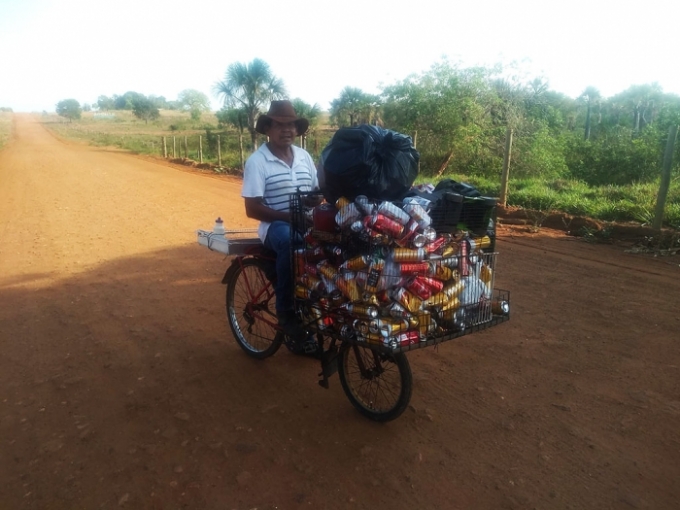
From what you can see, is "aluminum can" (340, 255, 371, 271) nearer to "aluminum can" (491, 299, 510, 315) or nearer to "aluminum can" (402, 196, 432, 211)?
"aluminum can" (402, 196, 432, 211)

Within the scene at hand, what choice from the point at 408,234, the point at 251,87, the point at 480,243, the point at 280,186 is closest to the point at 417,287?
the point at 408,234

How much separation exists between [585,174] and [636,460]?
57.1 feet

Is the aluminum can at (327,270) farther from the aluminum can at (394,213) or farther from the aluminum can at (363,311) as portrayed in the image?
the aluminum can at (394,213)

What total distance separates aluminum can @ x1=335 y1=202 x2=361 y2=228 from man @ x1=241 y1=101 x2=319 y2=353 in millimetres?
707

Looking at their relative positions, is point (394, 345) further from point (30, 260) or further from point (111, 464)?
point (30, 260)

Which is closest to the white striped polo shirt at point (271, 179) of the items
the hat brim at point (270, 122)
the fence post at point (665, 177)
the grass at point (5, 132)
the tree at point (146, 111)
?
the hat brim at point (270, 122)

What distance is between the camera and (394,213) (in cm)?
285

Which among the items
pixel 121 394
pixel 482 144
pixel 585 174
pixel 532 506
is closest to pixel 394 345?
pixel 532 506

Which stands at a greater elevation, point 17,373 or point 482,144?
point 482,144

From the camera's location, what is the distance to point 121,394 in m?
3.82

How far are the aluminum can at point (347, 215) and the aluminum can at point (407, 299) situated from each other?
485 mm

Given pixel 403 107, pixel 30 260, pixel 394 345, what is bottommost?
pixel 30 260

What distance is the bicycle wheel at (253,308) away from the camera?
171 inches

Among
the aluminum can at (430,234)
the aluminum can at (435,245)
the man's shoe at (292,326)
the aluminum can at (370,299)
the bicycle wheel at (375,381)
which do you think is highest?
the aluminum can at (430,234)
